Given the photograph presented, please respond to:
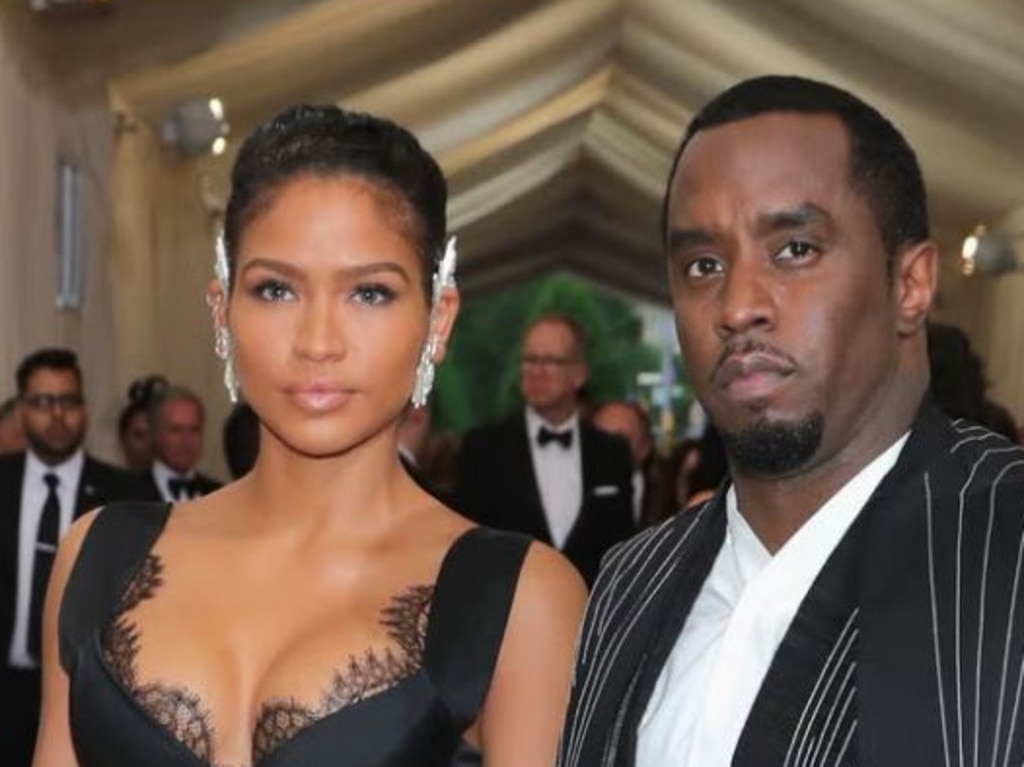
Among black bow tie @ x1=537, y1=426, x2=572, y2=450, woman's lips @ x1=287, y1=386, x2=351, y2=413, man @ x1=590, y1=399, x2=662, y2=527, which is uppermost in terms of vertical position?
man @ x1=590, y1=399, x2=662, y2=527

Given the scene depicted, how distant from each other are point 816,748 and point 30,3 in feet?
24.0

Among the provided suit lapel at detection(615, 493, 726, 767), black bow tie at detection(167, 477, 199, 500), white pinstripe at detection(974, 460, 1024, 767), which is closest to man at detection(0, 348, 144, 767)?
black bow tie at detection(167, 477, 199, 500)

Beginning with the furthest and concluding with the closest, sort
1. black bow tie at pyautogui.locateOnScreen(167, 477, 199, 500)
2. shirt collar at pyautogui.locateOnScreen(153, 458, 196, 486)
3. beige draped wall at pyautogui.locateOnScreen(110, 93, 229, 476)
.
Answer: beige draped wall at pyautogui.locateOnScreen(110, 93, 229, 476) → shirt collar at pyautogui.locateOnScreen(153, 458, 196, 486) → black bow tie at pyautogui.locateOnScreen(167, 477, 199, 500)

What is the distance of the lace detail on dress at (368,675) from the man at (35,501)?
4.16m

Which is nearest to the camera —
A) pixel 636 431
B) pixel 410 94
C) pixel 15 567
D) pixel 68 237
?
pixel 15 567

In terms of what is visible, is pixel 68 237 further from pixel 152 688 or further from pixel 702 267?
pixel 702 267

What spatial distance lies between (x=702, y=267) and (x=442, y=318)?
0.53 metres

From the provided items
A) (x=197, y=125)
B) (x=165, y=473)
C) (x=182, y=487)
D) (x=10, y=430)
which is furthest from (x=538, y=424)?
(x=197, y=125)

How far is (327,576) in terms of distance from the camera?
2662mm

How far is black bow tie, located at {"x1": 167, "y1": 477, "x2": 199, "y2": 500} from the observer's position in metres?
8.48

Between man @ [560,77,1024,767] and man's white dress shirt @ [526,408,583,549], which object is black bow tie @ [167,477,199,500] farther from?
man @ [560,77,1024,767]

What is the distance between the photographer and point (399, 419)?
2.67m

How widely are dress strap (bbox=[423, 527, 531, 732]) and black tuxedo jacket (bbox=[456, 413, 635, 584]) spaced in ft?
18.0

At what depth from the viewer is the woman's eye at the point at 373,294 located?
2.56m
